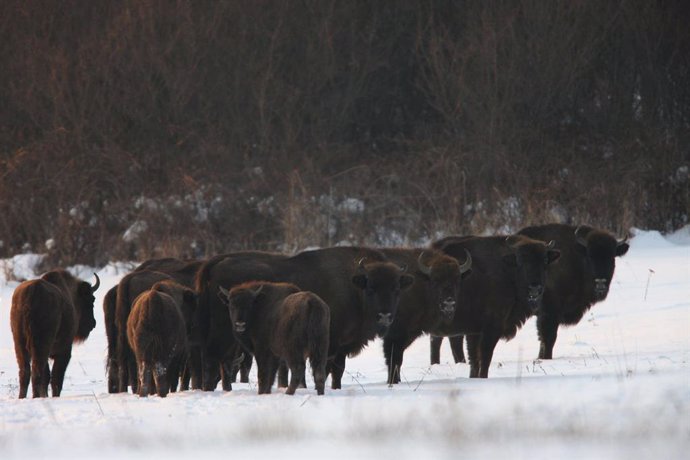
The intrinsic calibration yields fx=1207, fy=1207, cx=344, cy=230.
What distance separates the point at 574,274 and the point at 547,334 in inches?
41.1

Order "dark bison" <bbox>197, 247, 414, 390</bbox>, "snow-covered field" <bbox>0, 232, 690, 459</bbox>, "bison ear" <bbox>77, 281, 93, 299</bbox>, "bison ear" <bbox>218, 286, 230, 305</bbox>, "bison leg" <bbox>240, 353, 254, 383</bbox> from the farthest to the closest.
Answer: "bison leg" <bbox>240, 353, 254, 383</bbox>
"bison ear" <bbox>77, 281, 93, 299</bbox>
"dark bison" <bbox>197, 247, 414, 390</bbox>
"bison ear" <bbox>218, 286, 230, 305</bbox>
"snow-covered field" <bbox>0, 232, 690, 459</bbox>

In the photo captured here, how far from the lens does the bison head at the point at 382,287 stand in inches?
502

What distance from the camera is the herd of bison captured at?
452 inches

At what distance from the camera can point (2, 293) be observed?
2500 cm

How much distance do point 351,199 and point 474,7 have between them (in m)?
7.80

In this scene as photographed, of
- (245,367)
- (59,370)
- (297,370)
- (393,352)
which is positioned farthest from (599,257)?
(59,370)

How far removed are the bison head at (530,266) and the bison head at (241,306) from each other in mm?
4030

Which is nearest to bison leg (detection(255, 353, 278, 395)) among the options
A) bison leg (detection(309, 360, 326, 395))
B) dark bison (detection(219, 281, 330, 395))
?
dark bison (detection(219, 281, 330, 395))

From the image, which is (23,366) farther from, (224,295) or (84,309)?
(84,309)

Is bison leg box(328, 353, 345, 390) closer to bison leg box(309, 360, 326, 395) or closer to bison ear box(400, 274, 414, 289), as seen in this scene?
bison ear box(400, 274, 414, 289)

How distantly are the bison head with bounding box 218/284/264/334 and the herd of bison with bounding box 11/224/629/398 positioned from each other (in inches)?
0.5

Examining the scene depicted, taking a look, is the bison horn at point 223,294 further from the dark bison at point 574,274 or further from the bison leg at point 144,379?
the dark bison at point 574,274

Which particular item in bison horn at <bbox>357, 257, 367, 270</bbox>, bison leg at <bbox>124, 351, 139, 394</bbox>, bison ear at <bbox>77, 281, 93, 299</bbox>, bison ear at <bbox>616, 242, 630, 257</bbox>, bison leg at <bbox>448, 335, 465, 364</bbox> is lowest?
bison leg at <bbox>448, 335, 465, 364</bbox>

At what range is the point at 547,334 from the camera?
53.0 ft
